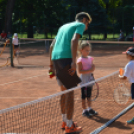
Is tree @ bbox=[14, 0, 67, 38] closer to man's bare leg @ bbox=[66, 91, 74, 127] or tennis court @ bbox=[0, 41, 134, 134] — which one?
tennis court @ bbox=[0, 41, 134, 134]

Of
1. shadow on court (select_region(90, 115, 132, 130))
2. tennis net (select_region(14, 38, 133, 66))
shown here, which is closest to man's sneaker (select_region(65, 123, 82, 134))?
shadow on court (select_region(90, 115, 132, 130))

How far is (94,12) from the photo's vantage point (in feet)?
97.9

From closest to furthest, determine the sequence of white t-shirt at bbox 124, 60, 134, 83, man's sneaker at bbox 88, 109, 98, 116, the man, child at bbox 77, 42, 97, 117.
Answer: the man < white t-shirt at bbox 124, 60, 134, 83 < child at bbox 77, 42, 97, 117 < man's sneaker at bbox 88, 109, 98, 116

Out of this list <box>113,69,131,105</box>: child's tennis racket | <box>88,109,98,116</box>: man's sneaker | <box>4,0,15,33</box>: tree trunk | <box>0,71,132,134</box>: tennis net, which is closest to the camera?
<box>0,71,132,134</box>: tennis net

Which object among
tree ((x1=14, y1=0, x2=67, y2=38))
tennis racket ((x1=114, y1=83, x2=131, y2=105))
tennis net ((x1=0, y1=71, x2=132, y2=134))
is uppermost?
tree ((x1=14, y1=0, x2=67, y2=38))

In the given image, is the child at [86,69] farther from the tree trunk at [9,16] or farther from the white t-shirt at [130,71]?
the tree trunk at [9,16]

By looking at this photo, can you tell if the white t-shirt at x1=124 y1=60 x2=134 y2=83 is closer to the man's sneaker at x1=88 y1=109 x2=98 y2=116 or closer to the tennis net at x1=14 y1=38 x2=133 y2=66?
the man's sneaker at x1=88 y1=109 x2=98 y2=116

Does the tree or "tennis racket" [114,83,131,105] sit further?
the tree

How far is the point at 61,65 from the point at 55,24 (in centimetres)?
2497

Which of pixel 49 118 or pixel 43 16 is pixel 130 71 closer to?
pixel 49 118

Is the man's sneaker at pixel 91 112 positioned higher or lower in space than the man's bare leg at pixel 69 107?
lower

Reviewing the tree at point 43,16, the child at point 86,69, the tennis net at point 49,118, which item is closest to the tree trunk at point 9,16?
the tree at point 43,16

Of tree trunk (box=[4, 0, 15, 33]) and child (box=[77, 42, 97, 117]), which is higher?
tree trunk (box=[4, 0, 15, 33])

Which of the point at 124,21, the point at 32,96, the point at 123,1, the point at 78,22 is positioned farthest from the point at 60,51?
the point at 123,1
